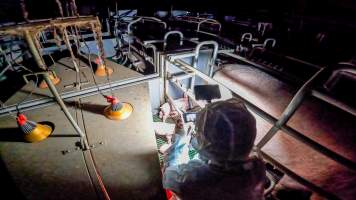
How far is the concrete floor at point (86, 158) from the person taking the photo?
6.49ft

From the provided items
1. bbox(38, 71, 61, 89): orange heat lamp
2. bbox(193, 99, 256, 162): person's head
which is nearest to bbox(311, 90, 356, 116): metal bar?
bbox(193, 99, 256, 162): person's head

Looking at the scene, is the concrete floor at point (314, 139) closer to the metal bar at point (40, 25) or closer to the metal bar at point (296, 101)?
the metal bar at point (296, 101)

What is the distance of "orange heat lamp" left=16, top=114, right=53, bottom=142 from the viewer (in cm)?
226

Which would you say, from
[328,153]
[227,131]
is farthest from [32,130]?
[328,153]

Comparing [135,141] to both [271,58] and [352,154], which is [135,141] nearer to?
[352,154]

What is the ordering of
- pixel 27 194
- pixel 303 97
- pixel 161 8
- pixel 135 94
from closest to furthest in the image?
pixel 303 97
pixel 27 194
pixel 135 94
pixel 161 8

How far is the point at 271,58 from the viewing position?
16.9 ft

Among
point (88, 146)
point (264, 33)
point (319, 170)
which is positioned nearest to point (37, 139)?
point (88, 146)

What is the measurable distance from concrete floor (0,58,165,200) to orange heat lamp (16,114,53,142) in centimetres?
7

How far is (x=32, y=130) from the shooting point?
92.4 inches

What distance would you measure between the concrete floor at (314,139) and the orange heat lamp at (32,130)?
3.01 m

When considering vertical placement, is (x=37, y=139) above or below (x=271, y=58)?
below

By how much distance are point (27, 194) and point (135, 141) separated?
3.88 ft

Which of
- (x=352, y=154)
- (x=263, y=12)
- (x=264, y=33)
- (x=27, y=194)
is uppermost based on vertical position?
(x=263, y=12)
